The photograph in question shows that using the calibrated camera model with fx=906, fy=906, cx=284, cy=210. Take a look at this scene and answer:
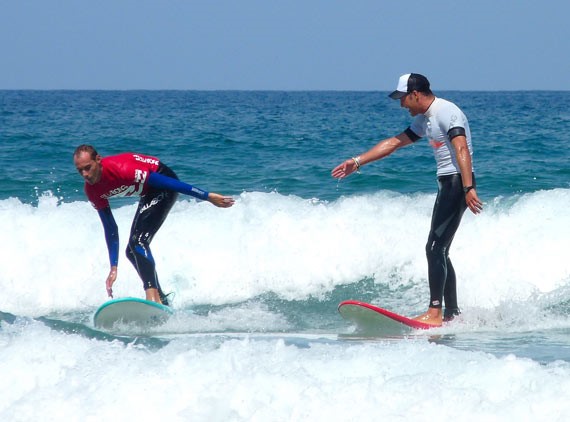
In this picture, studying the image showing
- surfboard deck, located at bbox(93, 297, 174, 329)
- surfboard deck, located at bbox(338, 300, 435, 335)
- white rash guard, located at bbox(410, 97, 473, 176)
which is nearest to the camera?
white rash guard, located at bbox(410, 97, 473, 176)

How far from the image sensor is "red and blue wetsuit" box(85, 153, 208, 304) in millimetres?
6977

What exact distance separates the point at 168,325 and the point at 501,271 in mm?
3844

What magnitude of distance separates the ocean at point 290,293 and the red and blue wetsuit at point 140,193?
616 mm

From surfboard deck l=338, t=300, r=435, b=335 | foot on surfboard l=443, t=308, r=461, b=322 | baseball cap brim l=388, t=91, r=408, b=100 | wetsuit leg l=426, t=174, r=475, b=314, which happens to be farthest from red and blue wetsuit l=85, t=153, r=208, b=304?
foot on surfboard l=443, t=308, r=461, b=322

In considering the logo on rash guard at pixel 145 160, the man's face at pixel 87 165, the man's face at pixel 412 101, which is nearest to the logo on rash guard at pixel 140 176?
the logo on rash guard at pixel 145 160

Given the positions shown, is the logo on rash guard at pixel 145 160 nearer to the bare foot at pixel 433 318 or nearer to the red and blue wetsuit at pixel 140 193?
the red and blue wetsuit at pixel 140 193

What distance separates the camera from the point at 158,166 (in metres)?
7.28

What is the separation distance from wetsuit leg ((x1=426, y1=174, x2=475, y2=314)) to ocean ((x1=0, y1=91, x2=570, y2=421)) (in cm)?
39

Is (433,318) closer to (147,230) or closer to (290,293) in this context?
(147,230)

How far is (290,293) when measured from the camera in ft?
30.6

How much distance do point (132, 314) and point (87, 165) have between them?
50.1 inches

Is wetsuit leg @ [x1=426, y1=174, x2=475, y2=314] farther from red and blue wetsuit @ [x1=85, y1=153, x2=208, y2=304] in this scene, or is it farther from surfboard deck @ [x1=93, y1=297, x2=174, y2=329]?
surfboard deck @ [x1=93, y1=297, x2=174, y2=329]

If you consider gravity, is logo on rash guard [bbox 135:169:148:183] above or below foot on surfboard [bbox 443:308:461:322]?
above

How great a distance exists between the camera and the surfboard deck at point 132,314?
23.1 ft
